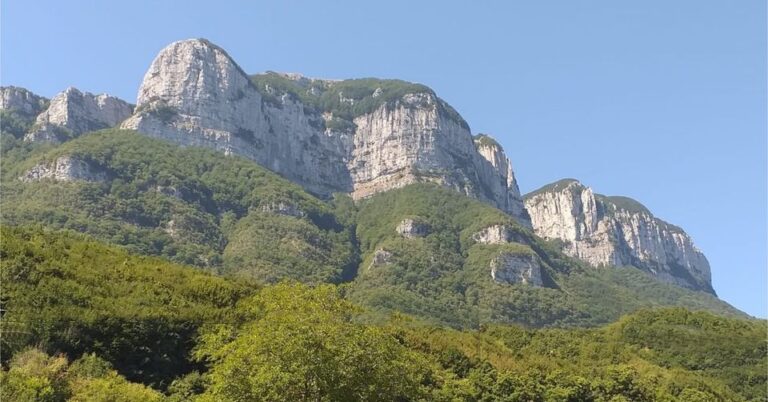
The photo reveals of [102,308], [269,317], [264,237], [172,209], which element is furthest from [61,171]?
[269,317]

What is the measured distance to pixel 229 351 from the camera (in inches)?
1166

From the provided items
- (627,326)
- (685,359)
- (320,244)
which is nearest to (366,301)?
(320,244)

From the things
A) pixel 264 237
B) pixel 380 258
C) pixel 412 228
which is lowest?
pixel 380 258

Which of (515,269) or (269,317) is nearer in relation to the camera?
(269,317)

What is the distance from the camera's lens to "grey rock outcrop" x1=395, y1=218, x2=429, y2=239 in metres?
190

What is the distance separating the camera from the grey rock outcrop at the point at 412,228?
190m

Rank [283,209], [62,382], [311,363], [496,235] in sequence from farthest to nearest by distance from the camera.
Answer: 1. [496,235]
2. [283,209]
3. [62,382]
4. [311,363]

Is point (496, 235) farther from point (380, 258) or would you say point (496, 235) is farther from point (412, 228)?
point (380, 258)

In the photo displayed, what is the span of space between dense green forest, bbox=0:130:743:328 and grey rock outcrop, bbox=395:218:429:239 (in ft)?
3.10

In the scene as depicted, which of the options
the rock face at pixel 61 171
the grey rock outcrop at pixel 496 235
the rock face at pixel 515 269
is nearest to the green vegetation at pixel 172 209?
the rock face at pixel 61 171

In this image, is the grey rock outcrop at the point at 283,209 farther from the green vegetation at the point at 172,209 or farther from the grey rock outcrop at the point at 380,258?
the grey rock outcrop at the point at 380,258

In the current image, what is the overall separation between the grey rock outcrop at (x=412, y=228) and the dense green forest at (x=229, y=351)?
116 meters

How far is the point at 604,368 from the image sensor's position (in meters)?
61.9

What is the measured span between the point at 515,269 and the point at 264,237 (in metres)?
66.3
